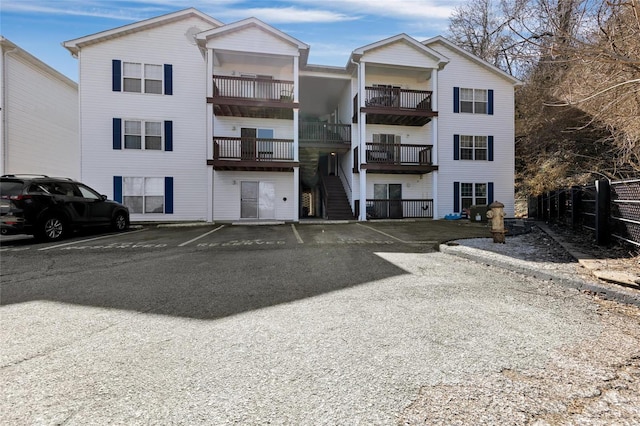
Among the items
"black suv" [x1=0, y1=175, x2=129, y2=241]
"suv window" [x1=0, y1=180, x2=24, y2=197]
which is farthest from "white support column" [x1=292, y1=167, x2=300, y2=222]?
"suv window" [x1=0, y1=180, x2=24, y2=197]

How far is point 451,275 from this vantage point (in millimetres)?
5102

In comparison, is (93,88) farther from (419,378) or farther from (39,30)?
(419,378)

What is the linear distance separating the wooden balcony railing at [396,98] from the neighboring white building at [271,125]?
2.4 inches

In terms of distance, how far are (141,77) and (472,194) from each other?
18492 millimetres

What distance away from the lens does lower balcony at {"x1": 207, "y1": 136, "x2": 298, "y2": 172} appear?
49.7ft

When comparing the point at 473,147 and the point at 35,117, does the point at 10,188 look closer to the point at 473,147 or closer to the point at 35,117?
the point at 35,117

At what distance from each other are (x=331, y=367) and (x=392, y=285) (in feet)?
7.86

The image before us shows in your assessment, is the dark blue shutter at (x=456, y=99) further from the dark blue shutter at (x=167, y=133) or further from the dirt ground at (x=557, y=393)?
the dirt ground at (x=557, y=393)

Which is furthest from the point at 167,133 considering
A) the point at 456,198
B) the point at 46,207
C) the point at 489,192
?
the point at 489,192

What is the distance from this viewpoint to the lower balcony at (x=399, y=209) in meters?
17.2

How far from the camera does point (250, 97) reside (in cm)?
1565

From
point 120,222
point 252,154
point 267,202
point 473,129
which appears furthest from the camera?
point 473,129

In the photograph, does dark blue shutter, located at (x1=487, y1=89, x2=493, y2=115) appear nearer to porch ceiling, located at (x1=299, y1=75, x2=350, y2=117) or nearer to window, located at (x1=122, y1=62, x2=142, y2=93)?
porch ceiling, located at (x1=299, y1=75, x2=350, y2=117)

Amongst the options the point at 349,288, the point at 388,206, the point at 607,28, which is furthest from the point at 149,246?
the point at 388,206
